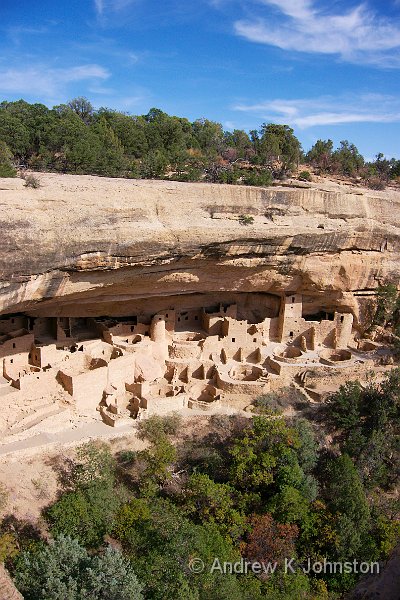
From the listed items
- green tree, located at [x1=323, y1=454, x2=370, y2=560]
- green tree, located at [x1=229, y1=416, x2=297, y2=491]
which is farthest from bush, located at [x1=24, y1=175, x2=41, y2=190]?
green tree, located at [x1=323, y1=454, x2=370, y2=560]

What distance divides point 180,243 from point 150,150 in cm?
1408

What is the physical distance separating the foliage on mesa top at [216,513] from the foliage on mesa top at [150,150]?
373 inches

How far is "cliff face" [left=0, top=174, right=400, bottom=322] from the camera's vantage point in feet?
Answer: 42.9

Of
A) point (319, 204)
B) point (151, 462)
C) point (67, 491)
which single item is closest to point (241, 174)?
point (319, 204)

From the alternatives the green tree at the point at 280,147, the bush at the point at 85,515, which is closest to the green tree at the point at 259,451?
the bush at the point at 85,515

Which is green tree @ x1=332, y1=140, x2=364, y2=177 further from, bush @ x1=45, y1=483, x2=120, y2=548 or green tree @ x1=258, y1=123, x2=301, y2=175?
bush @ x1=45, y1=483, x2=120, y2=548

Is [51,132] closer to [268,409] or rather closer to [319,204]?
[319,204]

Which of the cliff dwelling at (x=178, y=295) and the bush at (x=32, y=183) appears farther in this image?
the cliff dwelling at (x=178, y=295)

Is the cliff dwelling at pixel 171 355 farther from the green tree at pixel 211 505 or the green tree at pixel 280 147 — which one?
the green tree at pixel 280 147

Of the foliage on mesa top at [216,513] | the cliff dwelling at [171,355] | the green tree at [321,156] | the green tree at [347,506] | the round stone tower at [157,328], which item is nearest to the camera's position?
the foliage on mesa top at [216,513]

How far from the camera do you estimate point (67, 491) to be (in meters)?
13.2

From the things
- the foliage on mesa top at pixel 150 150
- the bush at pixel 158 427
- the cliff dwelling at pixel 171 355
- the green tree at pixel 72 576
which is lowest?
the green tree at pixel 72 576

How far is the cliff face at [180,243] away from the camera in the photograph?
13062 millimetres

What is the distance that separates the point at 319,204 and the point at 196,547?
1131 cm
